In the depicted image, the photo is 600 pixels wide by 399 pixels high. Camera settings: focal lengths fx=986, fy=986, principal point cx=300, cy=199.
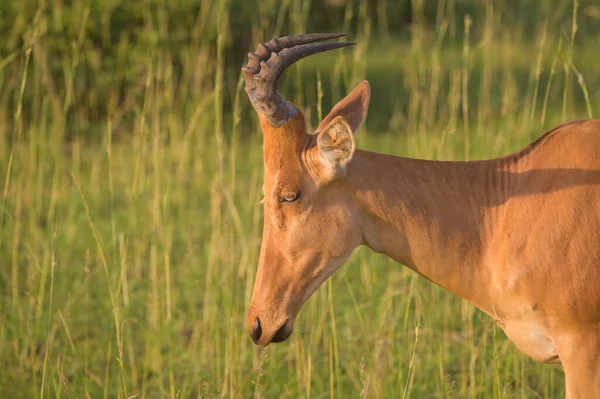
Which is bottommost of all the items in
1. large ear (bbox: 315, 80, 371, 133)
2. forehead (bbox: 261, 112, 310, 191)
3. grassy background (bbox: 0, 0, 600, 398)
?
grassy background (bbox: 0, 0, 600, 398)

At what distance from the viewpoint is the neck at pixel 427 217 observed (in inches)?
163

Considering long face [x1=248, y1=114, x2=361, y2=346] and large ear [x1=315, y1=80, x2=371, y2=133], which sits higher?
large ear [x1=315, y1=80, x2=371, y2=133]

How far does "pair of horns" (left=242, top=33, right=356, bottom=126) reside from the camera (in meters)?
4.00

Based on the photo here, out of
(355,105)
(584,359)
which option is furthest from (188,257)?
(584,359)

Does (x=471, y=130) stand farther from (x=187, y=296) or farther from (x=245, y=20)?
(x=187, y=296)

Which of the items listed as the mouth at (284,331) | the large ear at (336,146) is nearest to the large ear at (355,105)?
the large ear at (336,146)

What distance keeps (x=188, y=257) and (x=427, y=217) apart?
3507mm

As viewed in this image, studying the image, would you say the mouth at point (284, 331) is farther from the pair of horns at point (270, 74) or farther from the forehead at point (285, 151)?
the pair of horns at point (270, 74)

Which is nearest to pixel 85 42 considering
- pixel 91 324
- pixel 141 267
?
pixel 141 267

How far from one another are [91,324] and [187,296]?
0.69m

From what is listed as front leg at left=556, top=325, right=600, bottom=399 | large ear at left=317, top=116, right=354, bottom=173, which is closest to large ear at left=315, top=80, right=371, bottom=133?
large ear at left=317, top=116, right=354, bottom=173

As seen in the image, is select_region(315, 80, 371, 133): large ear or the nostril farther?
select_region(315, 80, 371, 133): large ear

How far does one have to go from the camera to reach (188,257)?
7.37 meters

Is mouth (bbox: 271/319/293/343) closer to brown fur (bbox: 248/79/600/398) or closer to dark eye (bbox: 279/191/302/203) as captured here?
brown fur (bbox: 248/79/600/398)
